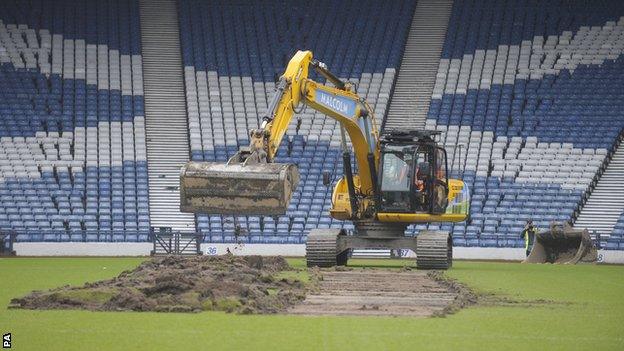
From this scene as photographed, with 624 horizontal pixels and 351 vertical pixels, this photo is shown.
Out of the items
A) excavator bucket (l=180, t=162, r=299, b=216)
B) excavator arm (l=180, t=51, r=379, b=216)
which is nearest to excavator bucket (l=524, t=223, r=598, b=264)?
excavator arm (l=180, t=51, r=379, b=216)

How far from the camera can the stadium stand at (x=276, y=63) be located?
150 feet

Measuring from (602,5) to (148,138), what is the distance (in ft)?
63.7

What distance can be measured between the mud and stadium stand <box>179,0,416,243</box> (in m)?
17.8

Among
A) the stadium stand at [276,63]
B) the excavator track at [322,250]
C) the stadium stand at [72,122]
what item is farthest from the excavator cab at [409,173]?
the stadium stand at [72,122]

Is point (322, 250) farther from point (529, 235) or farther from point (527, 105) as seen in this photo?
point (527, 105)

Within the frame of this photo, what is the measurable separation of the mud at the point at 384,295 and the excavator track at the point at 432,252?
2.42 meters

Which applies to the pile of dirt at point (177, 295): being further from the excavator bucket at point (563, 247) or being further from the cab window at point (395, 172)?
the excavator bucket at point (563, 247)

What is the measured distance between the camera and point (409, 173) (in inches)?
1193

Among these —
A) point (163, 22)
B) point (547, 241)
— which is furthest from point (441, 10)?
point (547, 241)

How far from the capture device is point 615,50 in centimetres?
4909

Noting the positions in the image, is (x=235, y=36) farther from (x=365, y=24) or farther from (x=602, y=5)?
(x=602, y=5)

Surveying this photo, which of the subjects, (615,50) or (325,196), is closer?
(325,196)

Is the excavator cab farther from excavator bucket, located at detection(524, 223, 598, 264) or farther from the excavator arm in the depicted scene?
excavator bucket, located at detection(524, 223, 598, 264)

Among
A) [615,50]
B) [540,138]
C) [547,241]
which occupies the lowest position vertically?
[547,241]
